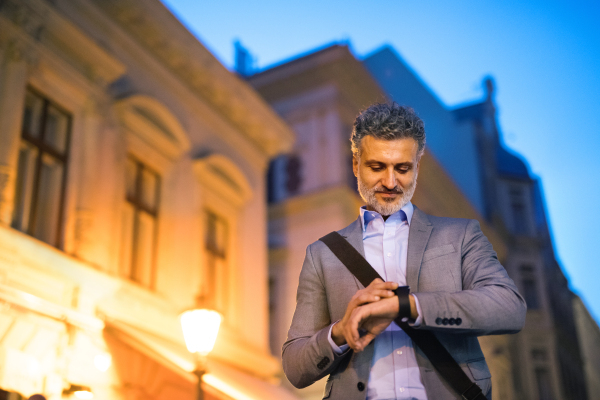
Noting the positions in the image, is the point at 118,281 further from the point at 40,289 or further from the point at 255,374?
the point at 255,374

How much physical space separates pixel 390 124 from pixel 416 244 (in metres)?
0.44

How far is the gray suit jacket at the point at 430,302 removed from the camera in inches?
82.1

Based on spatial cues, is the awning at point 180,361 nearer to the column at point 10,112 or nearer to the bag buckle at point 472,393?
the column at point 10,112

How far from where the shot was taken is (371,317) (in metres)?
2.04

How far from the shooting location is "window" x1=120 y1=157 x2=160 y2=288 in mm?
10617

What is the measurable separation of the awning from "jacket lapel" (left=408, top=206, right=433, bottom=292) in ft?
20.4

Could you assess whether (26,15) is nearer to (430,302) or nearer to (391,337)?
(391,337)

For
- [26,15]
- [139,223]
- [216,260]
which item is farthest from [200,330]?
[216,260]

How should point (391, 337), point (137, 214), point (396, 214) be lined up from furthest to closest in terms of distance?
point (137, 214), point (396, 214), point (391, 337)

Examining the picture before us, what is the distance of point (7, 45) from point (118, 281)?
3.59 metres

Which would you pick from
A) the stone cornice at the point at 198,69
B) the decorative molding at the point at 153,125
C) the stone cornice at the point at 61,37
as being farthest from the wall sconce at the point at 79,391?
the stone cornice at the point at 198,69

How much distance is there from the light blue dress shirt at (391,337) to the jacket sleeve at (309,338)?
0.19ft

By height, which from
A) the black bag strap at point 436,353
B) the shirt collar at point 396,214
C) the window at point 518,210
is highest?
the window at point 518,210

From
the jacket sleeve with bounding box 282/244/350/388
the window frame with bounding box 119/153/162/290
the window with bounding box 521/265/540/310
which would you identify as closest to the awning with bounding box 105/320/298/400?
the window frame with bounding box 119/153/162/290
